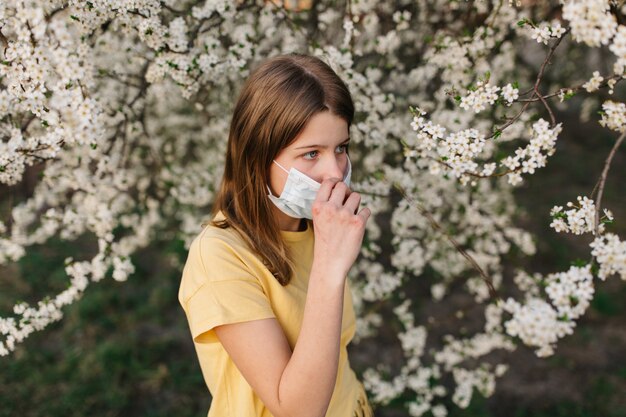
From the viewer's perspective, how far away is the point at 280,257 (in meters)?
1.71

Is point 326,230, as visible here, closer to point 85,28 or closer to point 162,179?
point 85,28

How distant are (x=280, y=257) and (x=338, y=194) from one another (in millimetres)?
313

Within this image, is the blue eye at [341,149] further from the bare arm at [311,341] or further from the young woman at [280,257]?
the bare arm at [311,341]

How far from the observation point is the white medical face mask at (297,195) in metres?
1.71

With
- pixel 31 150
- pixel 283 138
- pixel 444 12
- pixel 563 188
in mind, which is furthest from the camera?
pixel 563 188

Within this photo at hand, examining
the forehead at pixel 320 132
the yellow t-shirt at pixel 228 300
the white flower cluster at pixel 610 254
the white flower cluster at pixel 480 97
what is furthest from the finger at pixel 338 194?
the white flower cluster at pixel 610 254

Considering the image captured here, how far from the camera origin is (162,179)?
3.67m

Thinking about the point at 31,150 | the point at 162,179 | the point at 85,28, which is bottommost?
the point at 162,179

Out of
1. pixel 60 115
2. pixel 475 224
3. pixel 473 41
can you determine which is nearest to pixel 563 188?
pixel 475 224

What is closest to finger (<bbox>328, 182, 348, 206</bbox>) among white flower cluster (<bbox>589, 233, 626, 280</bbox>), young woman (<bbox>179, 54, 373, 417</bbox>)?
young woman (<bbox>179, 54, 373, 417</bbox>)

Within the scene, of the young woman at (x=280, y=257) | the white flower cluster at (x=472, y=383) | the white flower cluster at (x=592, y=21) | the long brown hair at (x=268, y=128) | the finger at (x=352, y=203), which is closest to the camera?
the white flower cluster at (x=592, y=21)

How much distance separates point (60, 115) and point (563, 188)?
240 inches

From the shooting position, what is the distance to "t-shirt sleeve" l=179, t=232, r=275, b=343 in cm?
146

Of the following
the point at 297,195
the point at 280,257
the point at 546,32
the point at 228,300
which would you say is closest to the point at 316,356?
the point at 228,300
